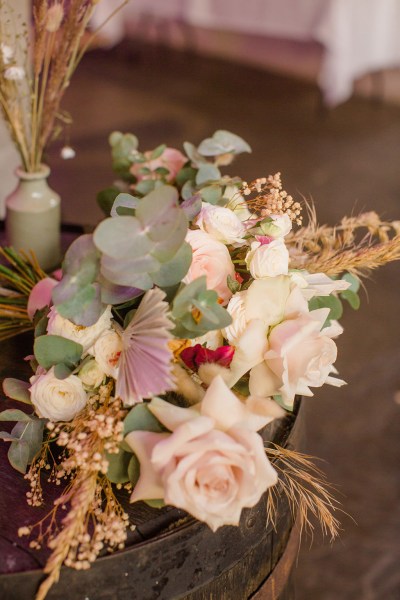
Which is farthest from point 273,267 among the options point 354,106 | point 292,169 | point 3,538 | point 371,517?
point 354,106

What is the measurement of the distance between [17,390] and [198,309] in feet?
0.80

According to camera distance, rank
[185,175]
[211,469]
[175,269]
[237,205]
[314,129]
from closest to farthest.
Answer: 1. [211,469]
2. [175,269]
3. [237,205]
4. [185,175]
5. [314,129]

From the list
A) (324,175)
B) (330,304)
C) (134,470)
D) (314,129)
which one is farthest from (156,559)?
(314,129)

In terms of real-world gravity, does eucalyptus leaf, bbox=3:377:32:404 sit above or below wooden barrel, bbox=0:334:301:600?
above

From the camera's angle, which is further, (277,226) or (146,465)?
(277,226)

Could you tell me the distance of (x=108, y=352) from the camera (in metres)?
0.75

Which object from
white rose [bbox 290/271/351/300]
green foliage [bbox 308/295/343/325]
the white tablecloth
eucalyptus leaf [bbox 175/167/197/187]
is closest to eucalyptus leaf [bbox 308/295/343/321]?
green foliage [bbox 308/295/343/325]

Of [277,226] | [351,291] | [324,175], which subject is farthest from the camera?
[324,175]

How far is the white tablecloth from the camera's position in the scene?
383 centimetres

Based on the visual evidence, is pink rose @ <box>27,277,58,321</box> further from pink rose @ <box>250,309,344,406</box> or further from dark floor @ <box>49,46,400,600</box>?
dark floor @ <box>49,46,400,600</box>

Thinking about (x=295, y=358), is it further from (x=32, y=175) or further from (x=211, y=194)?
(x=32, y=175)

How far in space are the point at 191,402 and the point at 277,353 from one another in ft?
0.33

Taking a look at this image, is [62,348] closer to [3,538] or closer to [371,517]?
[3,538]

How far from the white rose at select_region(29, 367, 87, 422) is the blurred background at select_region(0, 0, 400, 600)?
3.26 feet
